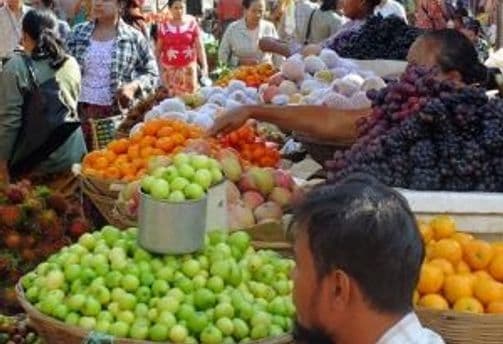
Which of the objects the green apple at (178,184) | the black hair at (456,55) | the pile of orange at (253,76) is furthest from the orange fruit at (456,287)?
the pile of orange at (253,76)

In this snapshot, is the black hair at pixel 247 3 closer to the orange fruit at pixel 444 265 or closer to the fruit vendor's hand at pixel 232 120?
the fruit vendor's hand at pixel 232 120

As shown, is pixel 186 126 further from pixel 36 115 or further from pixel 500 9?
pixel 500 9

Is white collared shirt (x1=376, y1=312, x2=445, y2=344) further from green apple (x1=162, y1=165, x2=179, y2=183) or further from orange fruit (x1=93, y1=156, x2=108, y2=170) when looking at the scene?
orange fruit (x1=93, y1=156, x2=108, y2=170)

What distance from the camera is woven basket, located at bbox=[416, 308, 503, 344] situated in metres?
2.91

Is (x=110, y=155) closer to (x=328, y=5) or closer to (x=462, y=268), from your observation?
(x=462, y=268)

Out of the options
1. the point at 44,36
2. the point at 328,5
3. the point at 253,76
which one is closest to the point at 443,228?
the point at 44,36

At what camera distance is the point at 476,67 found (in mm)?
4262

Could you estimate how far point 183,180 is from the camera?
9.93 feet

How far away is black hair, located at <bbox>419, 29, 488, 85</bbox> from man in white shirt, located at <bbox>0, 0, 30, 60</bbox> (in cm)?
552

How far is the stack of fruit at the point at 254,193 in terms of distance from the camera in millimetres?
3627

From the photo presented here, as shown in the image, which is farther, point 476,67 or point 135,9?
point 135,9

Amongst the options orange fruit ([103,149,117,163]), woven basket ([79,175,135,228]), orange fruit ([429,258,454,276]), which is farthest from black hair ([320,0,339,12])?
orange fruit ([429,258,454,276])

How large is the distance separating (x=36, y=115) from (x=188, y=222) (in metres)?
3.02

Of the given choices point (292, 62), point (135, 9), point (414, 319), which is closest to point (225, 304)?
point (414, 319)
